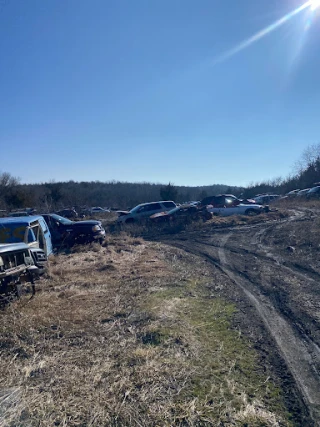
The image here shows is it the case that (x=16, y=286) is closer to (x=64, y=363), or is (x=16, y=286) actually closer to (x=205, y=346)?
(x=64, y=363)

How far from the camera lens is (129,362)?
4180 mm

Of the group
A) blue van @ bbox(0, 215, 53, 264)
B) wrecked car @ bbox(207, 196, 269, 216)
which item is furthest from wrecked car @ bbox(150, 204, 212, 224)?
blue van @ bbox(0, 215, 53, 264)

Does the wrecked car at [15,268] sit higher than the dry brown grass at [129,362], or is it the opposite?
the wrecked car at [15,268]

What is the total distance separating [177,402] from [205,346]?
1347 millimetres

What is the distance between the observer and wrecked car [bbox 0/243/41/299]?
19.2 ft

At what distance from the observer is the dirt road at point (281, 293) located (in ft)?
13.4

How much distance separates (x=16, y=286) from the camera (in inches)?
237

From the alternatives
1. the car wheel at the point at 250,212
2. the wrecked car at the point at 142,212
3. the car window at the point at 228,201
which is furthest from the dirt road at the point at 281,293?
the car window at the point at 228,201

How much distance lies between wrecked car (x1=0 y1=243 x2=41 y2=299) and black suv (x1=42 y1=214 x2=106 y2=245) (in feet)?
24.0

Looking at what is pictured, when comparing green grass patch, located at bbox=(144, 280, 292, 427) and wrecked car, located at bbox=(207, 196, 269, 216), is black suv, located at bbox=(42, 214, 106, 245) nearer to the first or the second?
green grass patch, located at bbox=(144, 280, 292, 427)

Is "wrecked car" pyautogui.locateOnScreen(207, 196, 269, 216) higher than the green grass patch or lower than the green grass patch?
higher

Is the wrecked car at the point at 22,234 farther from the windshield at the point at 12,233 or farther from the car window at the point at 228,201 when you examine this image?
the car window at the point at 228,201

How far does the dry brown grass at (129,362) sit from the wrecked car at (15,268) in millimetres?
461

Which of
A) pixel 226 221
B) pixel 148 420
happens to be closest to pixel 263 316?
pixel 148 420
